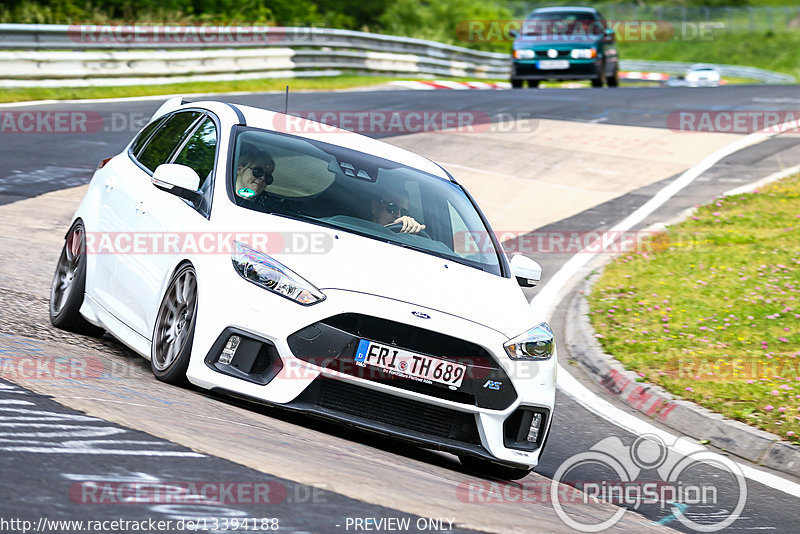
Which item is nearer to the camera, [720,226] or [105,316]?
[105,316]

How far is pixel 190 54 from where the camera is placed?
24234mm

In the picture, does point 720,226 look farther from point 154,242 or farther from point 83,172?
point 154,242

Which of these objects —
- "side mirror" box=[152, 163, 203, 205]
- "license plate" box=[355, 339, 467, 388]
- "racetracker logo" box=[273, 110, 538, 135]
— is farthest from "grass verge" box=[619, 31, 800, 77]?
"license plate" box=[355, 339, 467, 388]

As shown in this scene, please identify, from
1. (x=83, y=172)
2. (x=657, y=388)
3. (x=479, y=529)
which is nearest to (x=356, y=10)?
(x=83, y=172)

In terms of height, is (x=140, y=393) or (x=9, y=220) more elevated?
(x=140, y=393)

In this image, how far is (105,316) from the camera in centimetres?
699

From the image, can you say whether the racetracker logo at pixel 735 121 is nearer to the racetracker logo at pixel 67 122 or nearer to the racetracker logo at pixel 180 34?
the racetracker logo at pixel 180 34

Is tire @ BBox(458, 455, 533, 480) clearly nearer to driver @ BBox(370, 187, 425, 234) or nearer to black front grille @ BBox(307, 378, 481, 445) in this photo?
black front grille @ BBox(307, 378, 481, 445)

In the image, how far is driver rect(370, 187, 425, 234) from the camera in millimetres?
6672

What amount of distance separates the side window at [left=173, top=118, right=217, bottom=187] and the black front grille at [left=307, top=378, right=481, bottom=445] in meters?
1.74

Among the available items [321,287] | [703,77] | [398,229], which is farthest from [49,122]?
[703,77]

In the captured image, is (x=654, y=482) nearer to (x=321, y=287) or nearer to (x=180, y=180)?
(x=321, y=287)

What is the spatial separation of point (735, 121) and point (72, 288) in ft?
58.0

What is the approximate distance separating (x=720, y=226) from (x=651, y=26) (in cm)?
5795
